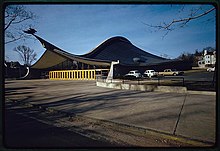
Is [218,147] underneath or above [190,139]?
above

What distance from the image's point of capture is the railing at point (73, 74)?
29753 millimetres

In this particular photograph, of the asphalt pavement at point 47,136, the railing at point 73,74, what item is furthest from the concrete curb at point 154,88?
the railing at point 73,74

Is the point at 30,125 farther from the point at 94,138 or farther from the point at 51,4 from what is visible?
the point at 51,4

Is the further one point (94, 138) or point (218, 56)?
point (94, 138)

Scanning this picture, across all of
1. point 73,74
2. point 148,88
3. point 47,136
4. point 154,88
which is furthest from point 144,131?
point 73,74

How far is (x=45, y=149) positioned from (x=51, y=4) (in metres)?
1.61

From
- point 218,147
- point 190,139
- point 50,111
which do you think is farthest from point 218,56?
point 50,111

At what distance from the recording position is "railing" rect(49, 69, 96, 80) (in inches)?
1171

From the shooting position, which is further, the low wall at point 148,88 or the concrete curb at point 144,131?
the low wall at point 148,88

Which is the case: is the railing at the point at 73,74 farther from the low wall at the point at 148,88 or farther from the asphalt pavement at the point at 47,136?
the asphalt pavement at the point at 47,136

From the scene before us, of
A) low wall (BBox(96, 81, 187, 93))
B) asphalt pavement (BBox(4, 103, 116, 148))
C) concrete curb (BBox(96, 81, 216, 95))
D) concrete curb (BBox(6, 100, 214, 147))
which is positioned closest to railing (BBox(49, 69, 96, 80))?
low wall (BBox(96, 81, 187, 93))

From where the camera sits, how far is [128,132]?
12.3 feet

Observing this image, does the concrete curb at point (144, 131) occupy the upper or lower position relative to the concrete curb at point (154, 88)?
lower

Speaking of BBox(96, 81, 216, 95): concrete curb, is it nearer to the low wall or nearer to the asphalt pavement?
the low wall
